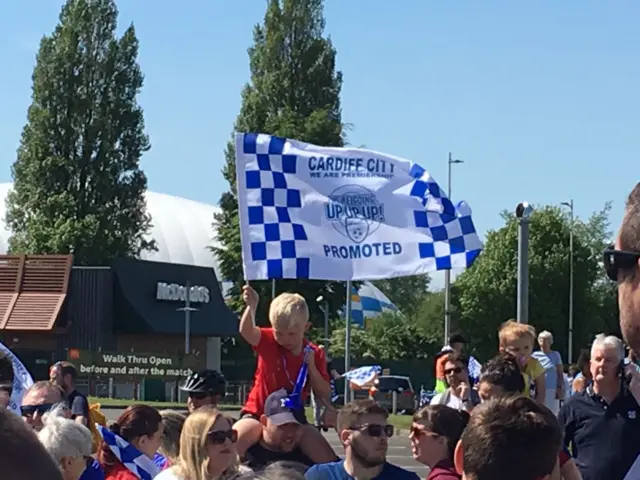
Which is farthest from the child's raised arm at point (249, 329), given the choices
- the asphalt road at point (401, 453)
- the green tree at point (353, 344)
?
the green tree at point (353, 344)

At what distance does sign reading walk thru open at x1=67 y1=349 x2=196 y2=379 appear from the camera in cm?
3959

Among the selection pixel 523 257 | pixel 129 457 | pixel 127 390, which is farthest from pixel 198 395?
pixel 127 390

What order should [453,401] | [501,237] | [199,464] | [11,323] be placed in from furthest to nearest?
[501,237] < [11,323] < [453,401] < [199,464]

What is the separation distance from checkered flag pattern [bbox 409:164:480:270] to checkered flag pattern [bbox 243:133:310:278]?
3.44 feet

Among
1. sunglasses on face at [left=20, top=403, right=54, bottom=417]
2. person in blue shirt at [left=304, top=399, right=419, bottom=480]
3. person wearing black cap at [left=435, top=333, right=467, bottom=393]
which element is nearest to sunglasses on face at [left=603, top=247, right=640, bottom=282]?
person in blue shirt at [left=304, top=399, right=419, bottom=480]

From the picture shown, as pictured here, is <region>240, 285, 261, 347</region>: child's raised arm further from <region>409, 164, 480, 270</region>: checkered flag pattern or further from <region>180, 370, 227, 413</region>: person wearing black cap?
<region>409, 164, 480, 270</region>: checkered flag pattern

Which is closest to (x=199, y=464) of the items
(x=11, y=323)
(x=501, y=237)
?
(x=11, y=323)

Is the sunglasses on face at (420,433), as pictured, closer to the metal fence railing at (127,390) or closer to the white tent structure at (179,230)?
the metal fence railing at (127,390)

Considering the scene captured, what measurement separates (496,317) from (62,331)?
102 ft

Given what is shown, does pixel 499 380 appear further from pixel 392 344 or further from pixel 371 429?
pixel 392 344

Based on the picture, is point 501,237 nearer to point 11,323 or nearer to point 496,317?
point 496,317

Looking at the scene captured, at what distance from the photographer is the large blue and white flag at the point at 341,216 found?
29.6ft

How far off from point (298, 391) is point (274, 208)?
2.55 metres

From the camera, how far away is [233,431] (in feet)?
19.4
